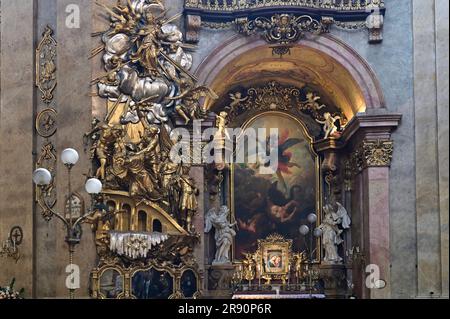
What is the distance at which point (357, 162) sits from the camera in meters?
27.9

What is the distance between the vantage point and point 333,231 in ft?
95.8

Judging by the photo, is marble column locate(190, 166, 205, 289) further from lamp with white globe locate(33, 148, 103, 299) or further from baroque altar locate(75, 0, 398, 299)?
lamp with white globe locate(33, 148, 103, 299)

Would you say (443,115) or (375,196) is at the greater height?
(443,115)

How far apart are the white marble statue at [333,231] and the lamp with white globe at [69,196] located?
7.31 meters

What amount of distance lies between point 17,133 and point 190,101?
420cm

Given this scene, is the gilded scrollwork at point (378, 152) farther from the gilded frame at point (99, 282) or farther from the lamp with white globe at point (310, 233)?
the gilded frame at point (99, 282)

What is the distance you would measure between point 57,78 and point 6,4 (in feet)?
Result: 7.91

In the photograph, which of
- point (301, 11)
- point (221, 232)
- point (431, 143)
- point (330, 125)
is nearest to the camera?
point (431, 143)

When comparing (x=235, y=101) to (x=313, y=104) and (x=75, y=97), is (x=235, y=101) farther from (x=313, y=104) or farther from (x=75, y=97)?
(x=75, y=97)

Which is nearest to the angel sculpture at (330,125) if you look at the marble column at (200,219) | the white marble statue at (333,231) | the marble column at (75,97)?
the white marble statue at (333,231)

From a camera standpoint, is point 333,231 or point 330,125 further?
point 330,125

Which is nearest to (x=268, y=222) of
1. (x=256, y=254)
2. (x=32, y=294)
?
(x=256, y=254)

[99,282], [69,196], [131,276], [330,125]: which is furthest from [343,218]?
[69,196]

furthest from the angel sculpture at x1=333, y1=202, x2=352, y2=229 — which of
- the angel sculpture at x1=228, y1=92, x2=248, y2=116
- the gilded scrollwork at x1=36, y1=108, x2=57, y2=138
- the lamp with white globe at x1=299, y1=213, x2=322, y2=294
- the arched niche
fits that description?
the gilded scrollwork at x1=36, y1=108, x2=57, y2=138
